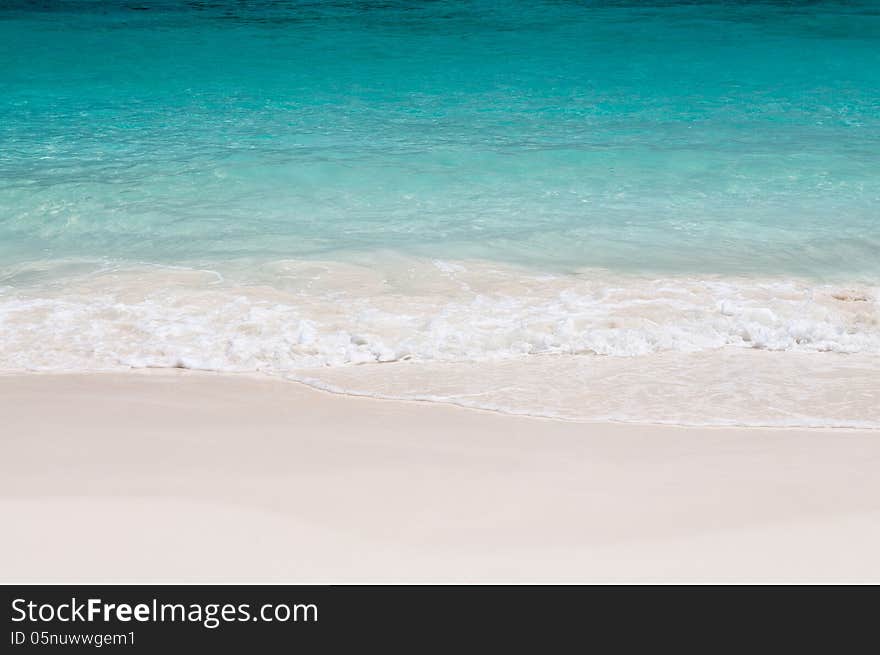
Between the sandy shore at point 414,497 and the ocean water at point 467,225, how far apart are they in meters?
0.50

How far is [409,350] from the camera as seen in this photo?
4.69 meters

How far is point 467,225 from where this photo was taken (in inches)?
278

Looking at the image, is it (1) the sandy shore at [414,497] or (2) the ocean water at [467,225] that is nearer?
(1) the sandy shore at [414,497]

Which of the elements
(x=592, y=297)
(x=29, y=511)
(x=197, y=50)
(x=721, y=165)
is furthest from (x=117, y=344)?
(x=197, y=50)

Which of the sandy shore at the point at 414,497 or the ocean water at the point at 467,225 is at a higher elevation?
the ocean water at the point at 467,225

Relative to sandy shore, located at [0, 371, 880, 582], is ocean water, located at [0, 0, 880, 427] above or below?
above

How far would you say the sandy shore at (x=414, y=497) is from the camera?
2.38 m

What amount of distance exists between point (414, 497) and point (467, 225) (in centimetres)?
449

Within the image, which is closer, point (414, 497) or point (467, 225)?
point (414, 497)

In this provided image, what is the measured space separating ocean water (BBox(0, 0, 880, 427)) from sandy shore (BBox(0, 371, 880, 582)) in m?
0.50

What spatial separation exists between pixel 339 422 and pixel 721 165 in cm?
643

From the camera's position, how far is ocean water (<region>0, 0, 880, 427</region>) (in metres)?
4.52

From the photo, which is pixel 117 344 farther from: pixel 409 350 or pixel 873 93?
pixel 873 93
